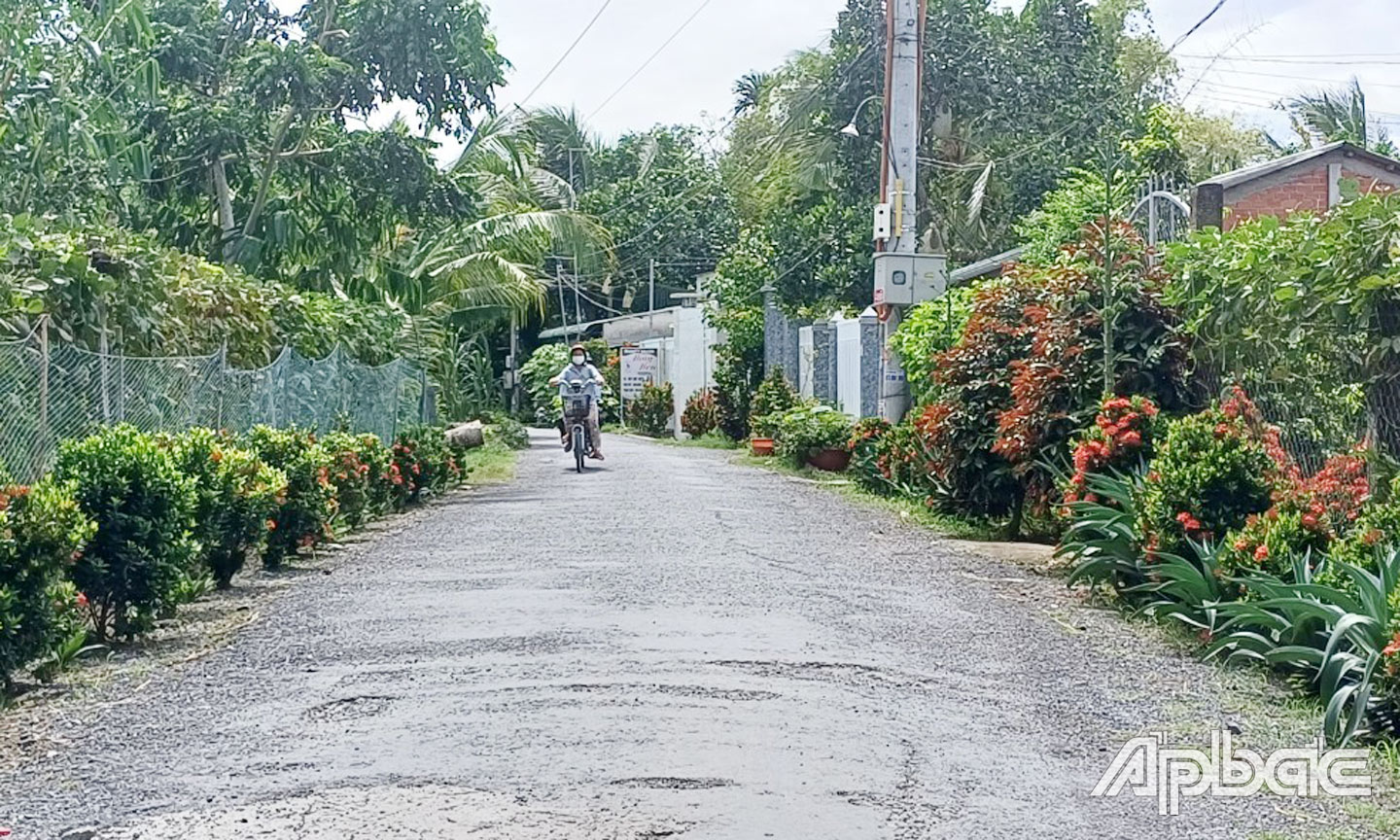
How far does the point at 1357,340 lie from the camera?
9336 mm

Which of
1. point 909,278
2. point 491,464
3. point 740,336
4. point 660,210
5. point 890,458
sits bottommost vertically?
point 491,464

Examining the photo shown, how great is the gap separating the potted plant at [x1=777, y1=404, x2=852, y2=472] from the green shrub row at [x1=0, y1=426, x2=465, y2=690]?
38.7ft

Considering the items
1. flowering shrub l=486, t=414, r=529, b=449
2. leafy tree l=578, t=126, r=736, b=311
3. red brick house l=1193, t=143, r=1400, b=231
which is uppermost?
leafy tree l=578, t=126, r=736, b=311

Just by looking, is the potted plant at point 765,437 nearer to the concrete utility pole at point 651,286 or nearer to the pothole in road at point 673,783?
the pothole in road at point 673,783

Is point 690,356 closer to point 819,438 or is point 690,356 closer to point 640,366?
point 640,366

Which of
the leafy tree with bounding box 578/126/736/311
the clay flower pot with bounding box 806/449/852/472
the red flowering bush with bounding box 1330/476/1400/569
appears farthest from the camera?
the leafy tree with bounding box 578/126/736/311

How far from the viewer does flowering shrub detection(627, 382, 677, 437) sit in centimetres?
4444

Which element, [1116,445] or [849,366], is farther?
[849,366]

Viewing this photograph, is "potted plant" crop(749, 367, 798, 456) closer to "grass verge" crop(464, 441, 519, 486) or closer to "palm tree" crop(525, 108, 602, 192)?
"grass verge" crop(464, 441, 519, 486)

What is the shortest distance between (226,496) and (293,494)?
6.62 feet

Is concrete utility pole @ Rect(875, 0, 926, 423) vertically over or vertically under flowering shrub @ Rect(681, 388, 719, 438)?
over

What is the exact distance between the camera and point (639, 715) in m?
7.05

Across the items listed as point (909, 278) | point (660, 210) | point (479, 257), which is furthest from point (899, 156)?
point (660, 210)

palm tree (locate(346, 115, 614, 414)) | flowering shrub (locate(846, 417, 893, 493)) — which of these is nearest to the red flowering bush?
flowering shrub (locate(846, 417, 893, 493))
